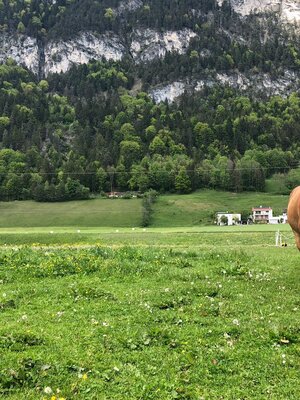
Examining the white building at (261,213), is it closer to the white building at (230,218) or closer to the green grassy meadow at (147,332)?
the white building at (230,218)

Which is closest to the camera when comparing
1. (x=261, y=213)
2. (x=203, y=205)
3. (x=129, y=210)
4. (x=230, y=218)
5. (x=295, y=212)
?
(x=295, y=212)

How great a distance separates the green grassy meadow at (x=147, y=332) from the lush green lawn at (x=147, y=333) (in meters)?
0.02

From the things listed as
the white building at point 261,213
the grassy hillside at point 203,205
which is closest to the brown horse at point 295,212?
the grassy hillside at point 203,205

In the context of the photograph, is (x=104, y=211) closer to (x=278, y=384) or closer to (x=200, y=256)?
(x=200, y=256)

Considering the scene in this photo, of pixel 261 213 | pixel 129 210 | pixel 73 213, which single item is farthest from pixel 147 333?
pixel 73 213

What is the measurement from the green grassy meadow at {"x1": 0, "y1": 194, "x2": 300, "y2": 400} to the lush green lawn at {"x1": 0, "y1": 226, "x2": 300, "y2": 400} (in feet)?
0.08

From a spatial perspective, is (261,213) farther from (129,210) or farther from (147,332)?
(147,332)

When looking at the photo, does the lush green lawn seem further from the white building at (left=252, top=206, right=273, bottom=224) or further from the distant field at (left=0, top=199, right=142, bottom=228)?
the white building at (left=252, top=206, right=273, bottom=224)

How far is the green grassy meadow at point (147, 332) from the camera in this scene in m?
7.68

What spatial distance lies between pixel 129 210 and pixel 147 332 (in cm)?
13447

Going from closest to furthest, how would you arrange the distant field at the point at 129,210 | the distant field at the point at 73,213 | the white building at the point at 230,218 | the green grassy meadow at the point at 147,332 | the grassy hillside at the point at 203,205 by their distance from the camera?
the green grassy meadow at the point at 147,332
the distant field at the point at 73,213
the distant field at the point at 129,210
the white building at the point at 230,218
the grassy hillside at the point at 203,205

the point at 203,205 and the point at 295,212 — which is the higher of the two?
the point at 295,212

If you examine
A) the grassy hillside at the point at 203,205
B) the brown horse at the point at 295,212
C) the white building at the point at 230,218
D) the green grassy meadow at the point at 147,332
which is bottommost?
the white building at the point at 230,218

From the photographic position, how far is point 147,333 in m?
9.99
